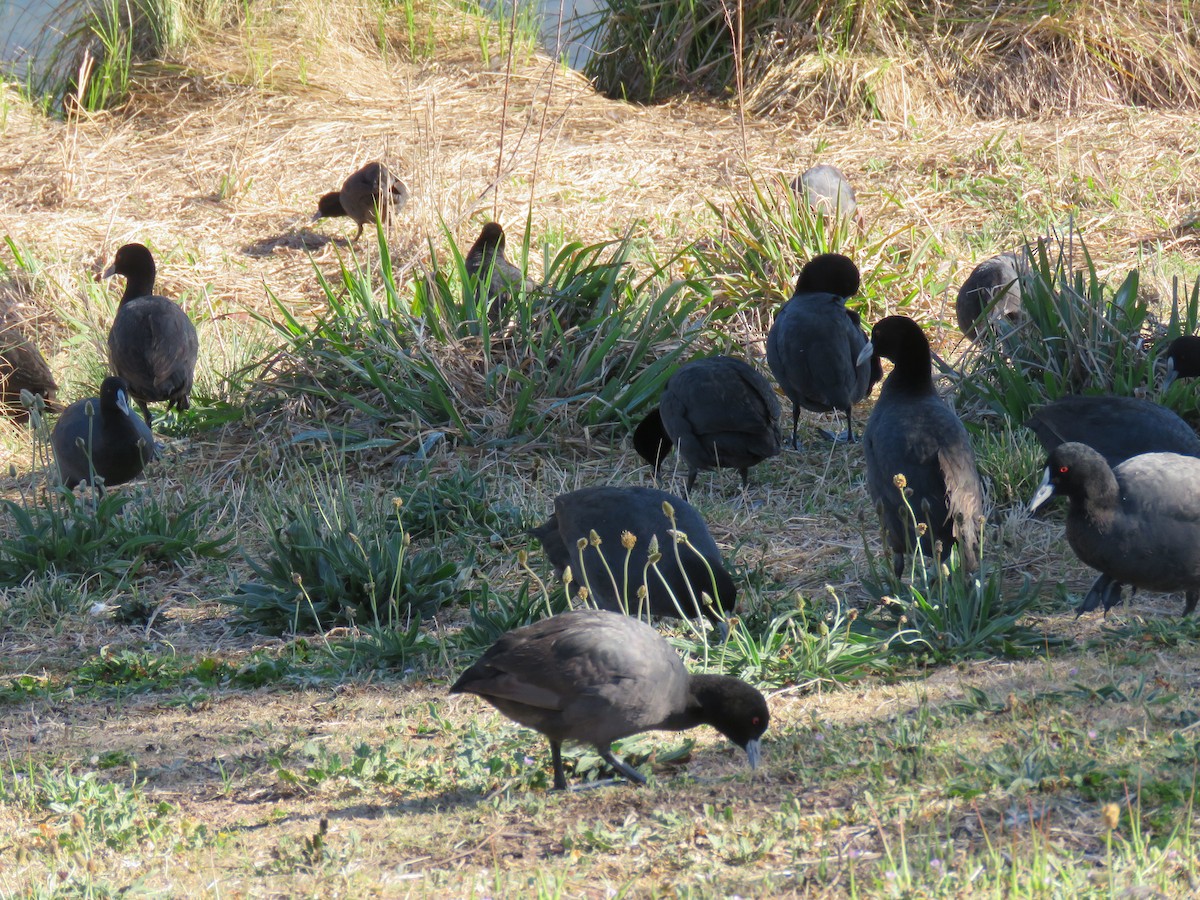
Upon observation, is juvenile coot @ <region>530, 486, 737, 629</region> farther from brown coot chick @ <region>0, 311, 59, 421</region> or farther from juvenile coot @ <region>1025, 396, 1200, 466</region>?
brown coot chick @ <region>0, 311, 59, 421</region>

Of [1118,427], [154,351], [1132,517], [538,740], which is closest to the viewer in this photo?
[538,740]

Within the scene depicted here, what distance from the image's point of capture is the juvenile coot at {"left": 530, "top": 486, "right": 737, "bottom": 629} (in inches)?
191

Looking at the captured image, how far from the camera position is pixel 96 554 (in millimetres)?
6270

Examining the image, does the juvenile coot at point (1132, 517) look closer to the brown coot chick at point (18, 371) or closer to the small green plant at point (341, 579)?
the small green plant at point (341, 579)

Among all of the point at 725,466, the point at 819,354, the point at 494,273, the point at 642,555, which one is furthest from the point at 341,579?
the point at 494,273

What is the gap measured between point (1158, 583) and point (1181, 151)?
7.85 metres

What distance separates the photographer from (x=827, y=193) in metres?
9.95

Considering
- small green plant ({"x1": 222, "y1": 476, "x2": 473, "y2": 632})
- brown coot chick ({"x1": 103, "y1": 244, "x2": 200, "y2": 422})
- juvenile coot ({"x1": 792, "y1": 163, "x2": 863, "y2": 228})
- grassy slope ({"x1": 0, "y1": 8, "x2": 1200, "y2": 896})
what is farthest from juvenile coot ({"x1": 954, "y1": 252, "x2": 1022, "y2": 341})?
brown coot chick ({"x1": 103, "y1": 244, "x2": 200, "y2": 422})

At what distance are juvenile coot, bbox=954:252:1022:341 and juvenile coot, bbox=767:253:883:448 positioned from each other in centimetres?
98

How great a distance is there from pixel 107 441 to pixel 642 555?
3.61 metres

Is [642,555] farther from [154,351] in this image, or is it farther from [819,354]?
[154,351]

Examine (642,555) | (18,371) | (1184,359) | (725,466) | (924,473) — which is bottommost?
(18,371)

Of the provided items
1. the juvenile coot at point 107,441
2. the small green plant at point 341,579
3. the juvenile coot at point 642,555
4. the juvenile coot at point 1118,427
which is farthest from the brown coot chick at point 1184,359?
the juvenile coot at point 107,441

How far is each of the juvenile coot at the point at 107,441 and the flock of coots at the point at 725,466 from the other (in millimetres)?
12
